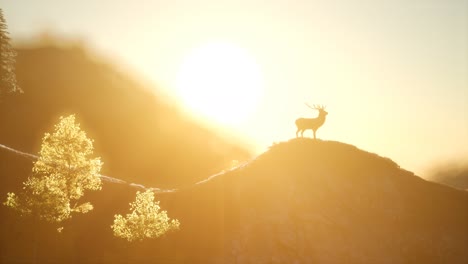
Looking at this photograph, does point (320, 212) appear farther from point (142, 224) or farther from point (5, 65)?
point (5, 65)

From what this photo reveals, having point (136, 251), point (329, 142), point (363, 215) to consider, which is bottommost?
point (136, 251)

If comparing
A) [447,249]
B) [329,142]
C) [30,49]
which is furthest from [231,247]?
[30,49]

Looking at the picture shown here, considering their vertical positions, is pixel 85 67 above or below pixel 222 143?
above

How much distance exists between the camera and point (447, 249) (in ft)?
159

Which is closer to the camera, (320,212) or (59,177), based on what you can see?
(59,177)

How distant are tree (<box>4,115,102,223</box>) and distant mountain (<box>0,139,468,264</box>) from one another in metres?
3.02

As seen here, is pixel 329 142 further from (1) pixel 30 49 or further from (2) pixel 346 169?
(1) pixel 30 49

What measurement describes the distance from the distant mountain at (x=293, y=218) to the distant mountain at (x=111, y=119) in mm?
51459

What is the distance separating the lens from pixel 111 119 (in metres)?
129

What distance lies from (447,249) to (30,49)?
167998 millimetres

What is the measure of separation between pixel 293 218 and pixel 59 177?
25977 millimetres

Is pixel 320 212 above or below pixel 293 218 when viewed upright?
above

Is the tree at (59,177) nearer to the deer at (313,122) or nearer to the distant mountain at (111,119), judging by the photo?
the deer at (313,122)

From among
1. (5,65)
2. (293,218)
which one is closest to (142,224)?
(293,218)
